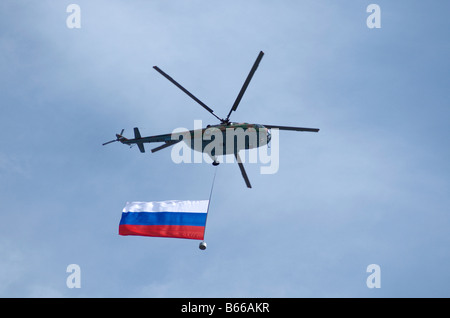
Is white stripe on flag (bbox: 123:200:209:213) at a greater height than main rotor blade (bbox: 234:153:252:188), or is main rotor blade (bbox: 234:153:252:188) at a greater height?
main rotor blade (bbox: 234:153:252:188)

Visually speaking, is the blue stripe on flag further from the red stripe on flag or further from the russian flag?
the red stripe on flag

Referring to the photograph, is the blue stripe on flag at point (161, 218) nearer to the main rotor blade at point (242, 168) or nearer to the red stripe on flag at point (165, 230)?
the red stripe on flag at point (165, 230)

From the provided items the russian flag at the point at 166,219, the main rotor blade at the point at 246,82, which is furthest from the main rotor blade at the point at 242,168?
the main rotor blade at the point at 246,82

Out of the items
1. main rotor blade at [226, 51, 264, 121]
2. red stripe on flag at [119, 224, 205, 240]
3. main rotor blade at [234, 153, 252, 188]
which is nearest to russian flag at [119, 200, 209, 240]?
red stripe on flag at [119, 224, 205, 240]

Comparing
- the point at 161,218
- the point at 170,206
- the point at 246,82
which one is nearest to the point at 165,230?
the point at 161,218

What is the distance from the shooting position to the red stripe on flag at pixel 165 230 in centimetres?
2769

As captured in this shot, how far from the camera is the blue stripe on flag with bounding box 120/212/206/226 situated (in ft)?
92.1

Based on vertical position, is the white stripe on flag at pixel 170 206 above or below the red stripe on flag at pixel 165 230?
above

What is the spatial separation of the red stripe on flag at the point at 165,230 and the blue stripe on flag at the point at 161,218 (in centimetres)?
25

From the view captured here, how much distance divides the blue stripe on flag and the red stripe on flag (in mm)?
251
